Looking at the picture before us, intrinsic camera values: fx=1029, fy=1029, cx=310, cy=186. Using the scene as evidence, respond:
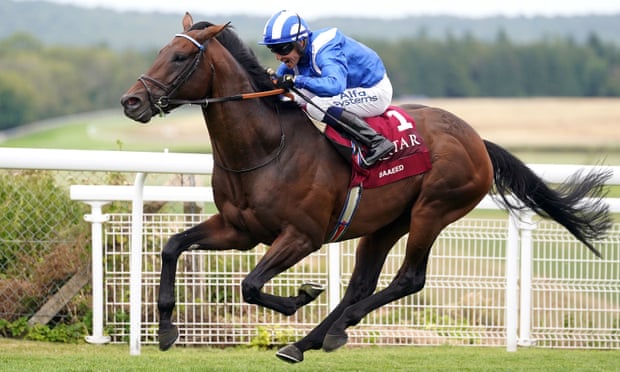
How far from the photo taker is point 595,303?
21.7ft

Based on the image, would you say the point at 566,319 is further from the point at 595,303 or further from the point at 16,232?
the point at 16,232

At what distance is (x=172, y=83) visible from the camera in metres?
4.72

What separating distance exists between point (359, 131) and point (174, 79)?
3.21 feet

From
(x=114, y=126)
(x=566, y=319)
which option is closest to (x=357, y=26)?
(x=114, y=126)

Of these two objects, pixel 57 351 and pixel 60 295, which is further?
pixel 60 295

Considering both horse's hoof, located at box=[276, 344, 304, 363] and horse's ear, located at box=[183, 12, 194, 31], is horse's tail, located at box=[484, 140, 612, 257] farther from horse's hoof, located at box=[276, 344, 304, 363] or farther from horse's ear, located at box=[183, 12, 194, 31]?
horse's ear, located at box=[183, 12, 194, 31]

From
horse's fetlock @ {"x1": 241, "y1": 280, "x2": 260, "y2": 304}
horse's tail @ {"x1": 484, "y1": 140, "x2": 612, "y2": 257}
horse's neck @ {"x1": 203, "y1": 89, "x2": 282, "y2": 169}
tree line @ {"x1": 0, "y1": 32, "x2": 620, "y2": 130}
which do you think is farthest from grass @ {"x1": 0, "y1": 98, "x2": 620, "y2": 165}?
horse's fetlock @ {"x1": 241, "y1": 280, "x2": 260, "y2": 304}

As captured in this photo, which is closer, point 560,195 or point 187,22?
point 187,22

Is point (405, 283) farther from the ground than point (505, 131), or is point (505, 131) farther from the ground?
point (505, 131)

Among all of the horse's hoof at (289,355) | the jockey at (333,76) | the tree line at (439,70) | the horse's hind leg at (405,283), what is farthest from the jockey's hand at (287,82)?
the tree line at (439,70)

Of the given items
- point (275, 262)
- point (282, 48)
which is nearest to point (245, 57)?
point (282, 48)

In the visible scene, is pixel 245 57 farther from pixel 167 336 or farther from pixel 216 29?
pixel 167 336

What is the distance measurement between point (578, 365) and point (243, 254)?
2.16 m

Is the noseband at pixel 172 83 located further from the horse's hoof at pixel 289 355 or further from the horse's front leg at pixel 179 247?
the horse's hoof at pixel 289 355
